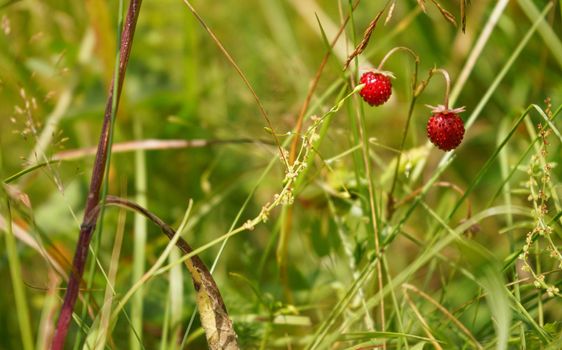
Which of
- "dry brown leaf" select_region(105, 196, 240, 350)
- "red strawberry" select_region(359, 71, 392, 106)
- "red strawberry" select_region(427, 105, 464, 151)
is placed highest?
"red strawberry" select_region(359, 71, 392, 106)

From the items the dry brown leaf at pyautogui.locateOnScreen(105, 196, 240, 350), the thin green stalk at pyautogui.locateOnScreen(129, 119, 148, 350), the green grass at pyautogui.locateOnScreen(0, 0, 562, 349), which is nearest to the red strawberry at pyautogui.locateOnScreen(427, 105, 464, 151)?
the green grass at pyautogui.locateOnScreen(0, 0, 562, 349)

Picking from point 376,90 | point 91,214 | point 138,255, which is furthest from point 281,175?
point 91,214

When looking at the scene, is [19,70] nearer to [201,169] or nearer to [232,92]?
[201,169]

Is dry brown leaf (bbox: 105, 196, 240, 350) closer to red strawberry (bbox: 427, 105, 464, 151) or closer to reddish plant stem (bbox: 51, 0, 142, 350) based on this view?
reddish plant stem (bbox: 51, 0, 142, 350)

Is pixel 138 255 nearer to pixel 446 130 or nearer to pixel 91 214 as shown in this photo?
pixel 91 214

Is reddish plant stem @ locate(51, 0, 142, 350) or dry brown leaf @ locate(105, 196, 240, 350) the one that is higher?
reddish plant stem @ locate(51, 0, 142, 350)

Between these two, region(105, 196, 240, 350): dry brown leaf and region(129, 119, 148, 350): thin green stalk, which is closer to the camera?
region(105, 196, 240, 350): dry brown leaf

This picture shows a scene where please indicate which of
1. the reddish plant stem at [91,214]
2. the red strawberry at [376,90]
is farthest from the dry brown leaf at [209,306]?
the red strawberry at [376,90]
